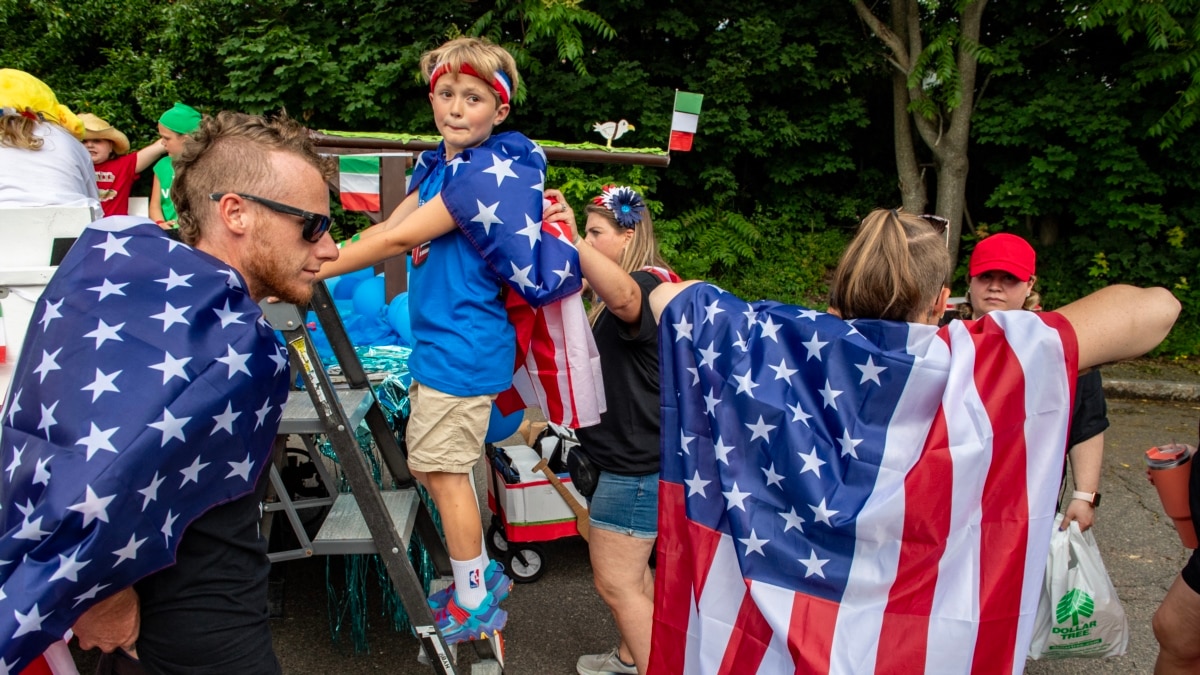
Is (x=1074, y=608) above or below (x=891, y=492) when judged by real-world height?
below

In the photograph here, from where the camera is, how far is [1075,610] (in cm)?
271

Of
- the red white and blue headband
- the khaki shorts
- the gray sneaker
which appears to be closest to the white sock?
the khaki shorts

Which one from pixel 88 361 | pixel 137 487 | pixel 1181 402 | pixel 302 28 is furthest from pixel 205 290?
pixel 302 28

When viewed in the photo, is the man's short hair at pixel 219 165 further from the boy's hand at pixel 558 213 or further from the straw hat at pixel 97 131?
the straw hat at pixel 97 131

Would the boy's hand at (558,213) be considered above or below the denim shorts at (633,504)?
above

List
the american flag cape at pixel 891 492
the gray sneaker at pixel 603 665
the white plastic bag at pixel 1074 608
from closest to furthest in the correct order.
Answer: the american flag cape at pixel 891 492
the white plastic bag at pixel 1074 608
the gray sneaker at pixel 603 665

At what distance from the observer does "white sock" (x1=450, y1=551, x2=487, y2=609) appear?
258cm

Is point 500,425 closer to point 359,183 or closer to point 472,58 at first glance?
point 472,58

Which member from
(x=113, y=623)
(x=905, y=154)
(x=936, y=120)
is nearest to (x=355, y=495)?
(x=113, y=623)

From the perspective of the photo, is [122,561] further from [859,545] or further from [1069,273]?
[1069,273]

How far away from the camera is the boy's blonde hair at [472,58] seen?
2.51 meters

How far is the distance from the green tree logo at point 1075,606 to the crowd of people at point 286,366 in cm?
27

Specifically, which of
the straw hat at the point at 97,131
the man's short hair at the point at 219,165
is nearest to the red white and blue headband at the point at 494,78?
the man's short hair at the point at 219,165

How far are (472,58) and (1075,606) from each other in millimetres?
2665
